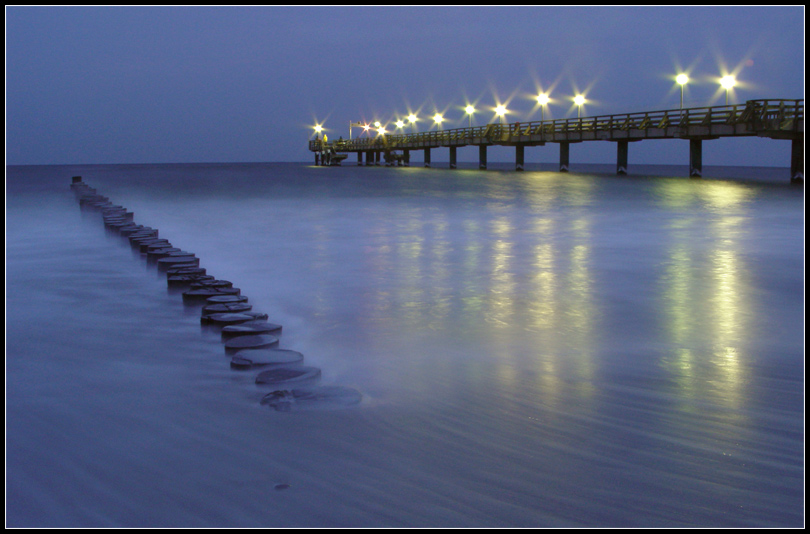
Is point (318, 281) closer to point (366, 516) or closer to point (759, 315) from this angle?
point (759, 315)

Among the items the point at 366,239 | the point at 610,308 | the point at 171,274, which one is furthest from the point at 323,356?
the point at 366,239

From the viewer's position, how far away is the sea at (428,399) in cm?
285

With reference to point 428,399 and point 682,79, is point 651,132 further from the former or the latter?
point 428,399

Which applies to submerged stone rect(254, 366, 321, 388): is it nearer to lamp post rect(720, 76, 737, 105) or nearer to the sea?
the sea

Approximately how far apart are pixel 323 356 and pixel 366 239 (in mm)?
7941

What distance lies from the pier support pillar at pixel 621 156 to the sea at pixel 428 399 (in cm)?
3674

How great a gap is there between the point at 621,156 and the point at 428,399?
147 ft

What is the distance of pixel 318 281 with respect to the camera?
8.38 meters

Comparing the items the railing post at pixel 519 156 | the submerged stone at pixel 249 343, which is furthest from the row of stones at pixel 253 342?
the railing post at pixel 519 156

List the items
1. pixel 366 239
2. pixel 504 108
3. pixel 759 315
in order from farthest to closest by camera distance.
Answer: pixel 504 108 → pixel 366 239 → pixel 759 315

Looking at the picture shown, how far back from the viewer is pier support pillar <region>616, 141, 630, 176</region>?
45.1m

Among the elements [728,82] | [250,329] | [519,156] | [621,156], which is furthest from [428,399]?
[519,156]

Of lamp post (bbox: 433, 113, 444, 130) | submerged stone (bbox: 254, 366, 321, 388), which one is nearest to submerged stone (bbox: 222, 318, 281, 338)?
submerged stone (bbox: 254, 366, 321, 388)

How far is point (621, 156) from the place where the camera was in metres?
46.0
